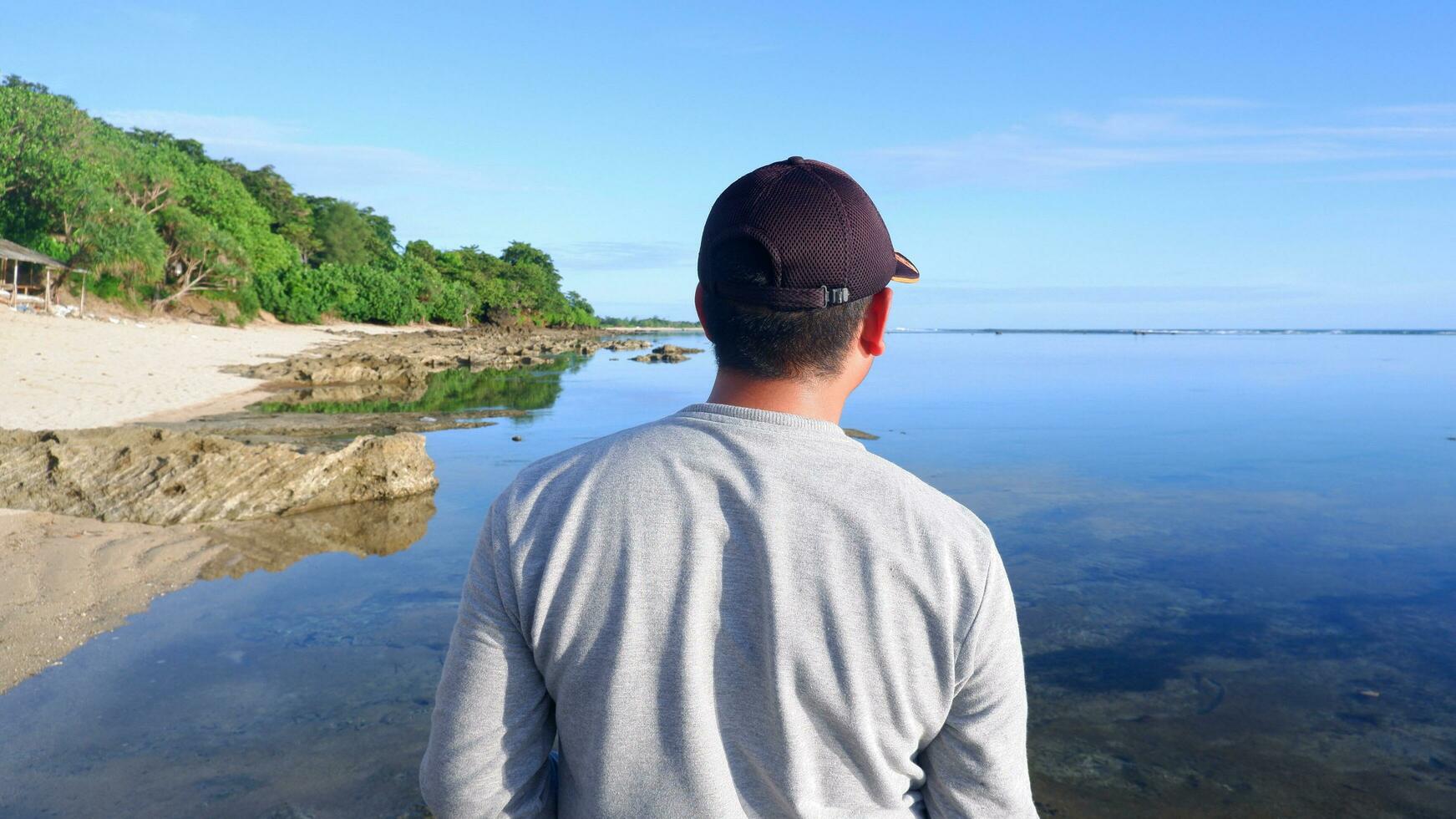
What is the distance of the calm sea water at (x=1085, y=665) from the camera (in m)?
3.55

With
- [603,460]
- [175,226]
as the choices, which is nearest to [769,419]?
[603,460]

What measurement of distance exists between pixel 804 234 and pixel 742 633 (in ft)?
1.73

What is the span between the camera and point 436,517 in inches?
306

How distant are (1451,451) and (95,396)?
20.1 meters

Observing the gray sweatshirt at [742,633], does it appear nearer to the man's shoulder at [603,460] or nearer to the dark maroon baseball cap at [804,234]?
the man's shoulder at [603,460]

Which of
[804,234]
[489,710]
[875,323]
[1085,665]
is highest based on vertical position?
[804,234]

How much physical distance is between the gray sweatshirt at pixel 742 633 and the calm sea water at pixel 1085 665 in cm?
243

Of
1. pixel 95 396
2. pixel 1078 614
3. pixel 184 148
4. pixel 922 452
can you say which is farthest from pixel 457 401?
pixel 184 148

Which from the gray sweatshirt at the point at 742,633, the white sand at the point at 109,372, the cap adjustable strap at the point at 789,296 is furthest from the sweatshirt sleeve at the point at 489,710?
the white sand at the point at 109,372

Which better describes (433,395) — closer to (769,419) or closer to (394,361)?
(394,361)

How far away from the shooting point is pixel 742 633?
1.21 metres

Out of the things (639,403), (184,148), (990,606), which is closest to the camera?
(990,606)

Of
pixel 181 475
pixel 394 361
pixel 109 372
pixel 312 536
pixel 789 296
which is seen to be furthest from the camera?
pixel 394 361

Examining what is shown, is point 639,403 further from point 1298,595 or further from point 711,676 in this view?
point 711,676
